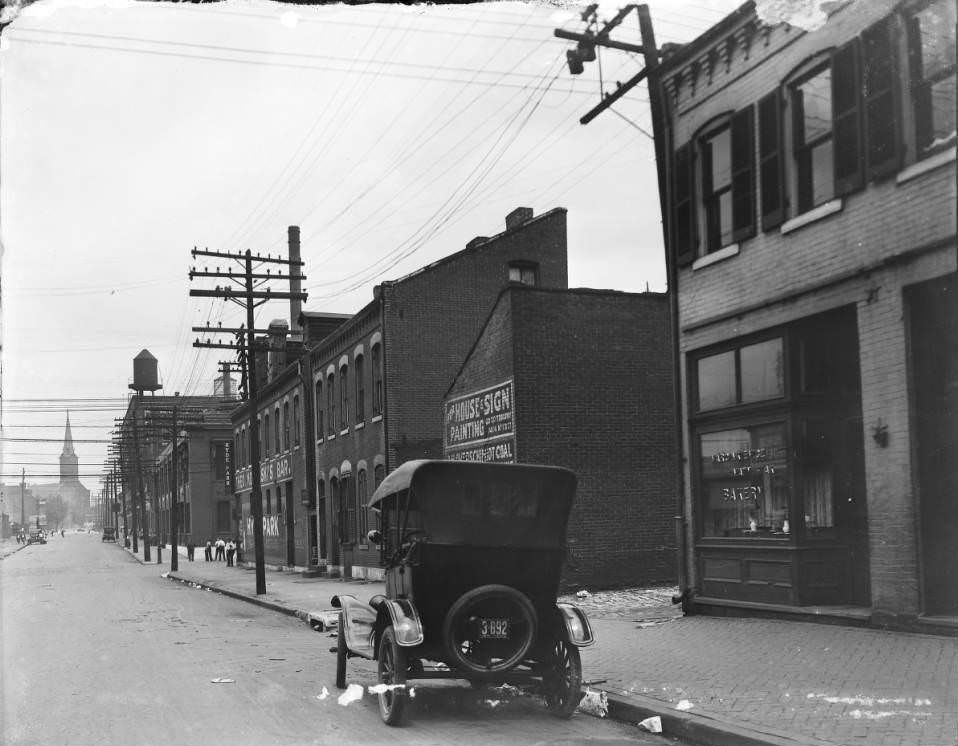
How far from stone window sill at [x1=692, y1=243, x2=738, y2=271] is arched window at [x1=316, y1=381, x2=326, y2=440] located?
874 inches

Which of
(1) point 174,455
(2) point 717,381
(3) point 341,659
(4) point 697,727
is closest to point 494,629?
(4) point 697,727

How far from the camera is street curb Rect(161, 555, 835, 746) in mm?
7227

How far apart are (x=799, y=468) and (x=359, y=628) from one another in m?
6.47

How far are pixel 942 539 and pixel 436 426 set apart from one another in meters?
18.4

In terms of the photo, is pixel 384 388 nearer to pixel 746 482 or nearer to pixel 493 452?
pixel 493 452

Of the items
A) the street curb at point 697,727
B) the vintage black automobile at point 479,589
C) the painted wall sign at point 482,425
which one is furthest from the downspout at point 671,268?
the street curb at point 697,727

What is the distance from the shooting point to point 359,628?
1005 cm

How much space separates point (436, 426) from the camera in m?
28.4

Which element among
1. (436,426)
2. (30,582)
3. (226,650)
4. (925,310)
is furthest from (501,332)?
(30,582)

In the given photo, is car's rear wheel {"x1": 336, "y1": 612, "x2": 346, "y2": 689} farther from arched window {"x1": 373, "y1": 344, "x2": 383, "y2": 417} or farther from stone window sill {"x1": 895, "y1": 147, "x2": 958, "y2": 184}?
arched window {"x1": 373, "y1": 344, "x2": 383, "y2": 417}

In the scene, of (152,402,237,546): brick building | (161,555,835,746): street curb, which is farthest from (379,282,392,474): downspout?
(152,402,237,546): brick building

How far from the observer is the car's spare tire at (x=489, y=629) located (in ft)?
28.8

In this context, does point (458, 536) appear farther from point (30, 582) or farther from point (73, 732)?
point (30, 582)

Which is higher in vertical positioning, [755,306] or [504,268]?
[504,268]
